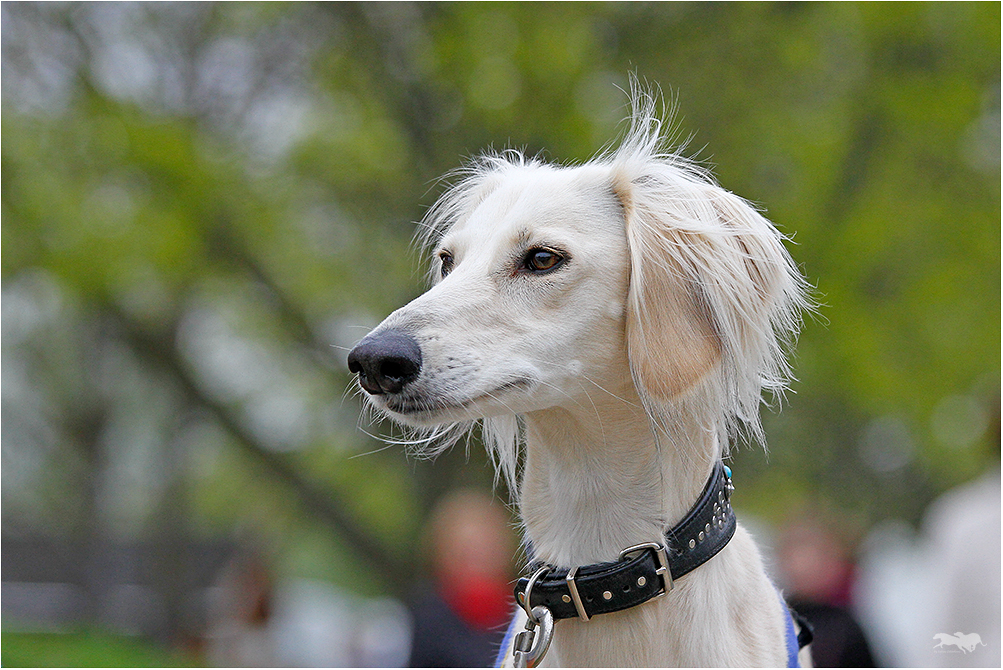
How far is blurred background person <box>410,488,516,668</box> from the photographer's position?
14.8 ft

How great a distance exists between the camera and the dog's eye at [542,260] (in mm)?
2312

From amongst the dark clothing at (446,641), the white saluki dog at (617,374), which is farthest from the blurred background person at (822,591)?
the white saluki dog at (617,374)

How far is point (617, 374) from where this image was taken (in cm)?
231

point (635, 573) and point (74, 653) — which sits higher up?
point (74, 653)

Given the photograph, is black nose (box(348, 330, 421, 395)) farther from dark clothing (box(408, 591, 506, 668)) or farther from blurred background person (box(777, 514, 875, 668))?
blurred background person (box(777, 514, 875, 668))

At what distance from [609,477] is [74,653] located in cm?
883

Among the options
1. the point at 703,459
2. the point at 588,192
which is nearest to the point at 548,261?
the point at 588,192

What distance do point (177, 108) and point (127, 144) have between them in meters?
1.35
